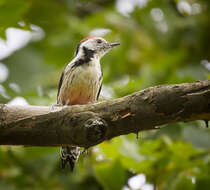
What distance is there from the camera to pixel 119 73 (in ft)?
24.8

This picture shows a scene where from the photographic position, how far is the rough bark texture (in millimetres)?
2820

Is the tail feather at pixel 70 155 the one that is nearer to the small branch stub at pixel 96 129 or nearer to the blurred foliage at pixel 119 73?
the blurred foliage at pixel 119 73

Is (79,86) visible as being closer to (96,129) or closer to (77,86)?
(77,86)

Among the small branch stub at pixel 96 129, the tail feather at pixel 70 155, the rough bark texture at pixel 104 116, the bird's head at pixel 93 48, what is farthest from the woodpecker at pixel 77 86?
the small branch stub at pixel 96 129

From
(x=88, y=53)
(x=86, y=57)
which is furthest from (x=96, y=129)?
(x=88, y=53)

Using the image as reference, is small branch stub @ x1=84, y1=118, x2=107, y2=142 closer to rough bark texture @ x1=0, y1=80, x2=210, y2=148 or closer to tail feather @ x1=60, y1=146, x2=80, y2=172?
rough bark texture @ x1=0, y1=80, x2=210, y2=148

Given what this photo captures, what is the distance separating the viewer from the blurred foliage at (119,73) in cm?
444

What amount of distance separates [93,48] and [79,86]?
860mm

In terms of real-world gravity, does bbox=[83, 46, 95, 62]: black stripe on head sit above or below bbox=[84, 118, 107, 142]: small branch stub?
above

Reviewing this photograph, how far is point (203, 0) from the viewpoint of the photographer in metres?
7.29

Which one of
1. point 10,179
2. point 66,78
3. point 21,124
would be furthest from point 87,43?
point 21,124

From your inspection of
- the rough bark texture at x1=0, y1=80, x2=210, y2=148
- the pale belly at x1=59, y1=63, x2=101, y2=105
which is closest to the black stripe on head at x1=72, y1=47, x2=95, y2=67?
the pale belly at x1=59, y1=63, x2=101, y2=105

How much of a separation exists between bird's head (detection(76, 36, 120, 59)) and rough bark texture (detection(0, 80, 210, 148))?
2.18 m

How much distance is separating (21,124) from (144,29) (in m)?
5.18
